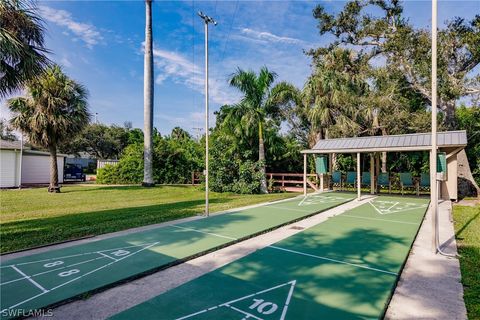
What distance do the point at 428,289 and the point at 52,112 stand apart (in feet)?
51.8

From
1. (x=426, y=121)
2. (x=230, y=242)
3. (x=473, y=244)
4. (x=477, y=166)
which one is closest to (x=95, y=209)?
(x=230, y=242)

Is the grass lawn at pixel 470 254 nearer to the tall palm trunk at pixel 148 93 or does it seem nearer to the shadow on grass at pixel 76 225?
the shadow on grass at pixel 76 225

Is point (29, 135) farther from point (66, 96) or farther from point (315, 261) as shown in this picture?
point (315, 261)

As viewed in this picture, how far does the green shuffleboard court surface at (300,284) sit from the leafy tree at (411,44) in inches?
423

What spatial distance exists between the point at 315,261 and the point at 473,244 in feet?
11.2

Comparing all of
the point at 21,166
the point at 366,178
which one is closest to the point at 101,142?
the point at 21,166

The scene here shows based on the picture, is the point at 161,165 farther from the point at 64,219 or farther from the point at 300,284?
the point at 300,284

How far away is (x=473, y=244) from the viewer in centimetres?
513

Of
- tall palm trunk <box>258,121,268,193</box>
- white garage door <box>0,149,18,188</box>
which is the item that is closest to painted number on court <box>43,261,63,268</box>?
tall palm trunk <box>258,121,268,193</box>

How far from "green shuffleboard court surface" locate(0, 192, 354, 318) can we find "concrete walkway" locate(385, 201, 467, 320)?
292 centimetres

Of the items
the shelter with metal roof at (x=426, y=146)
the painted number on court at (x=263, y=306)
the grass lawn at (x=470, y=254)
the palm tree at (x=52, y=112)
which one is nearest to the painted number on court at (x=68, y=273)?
the painted number on court at (x=263, y=306)

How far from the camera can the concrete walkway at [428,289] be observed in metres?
2.83

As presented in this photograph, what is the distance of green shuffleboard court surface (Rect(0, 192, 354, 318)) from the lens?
314 centimetres

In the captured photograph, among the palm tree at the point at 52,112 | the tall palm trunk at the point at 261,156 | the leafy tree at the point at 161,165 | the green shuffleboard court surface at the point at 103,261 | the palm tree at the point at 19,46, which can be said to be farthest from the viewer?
the leafy tree at the point at 161,165
